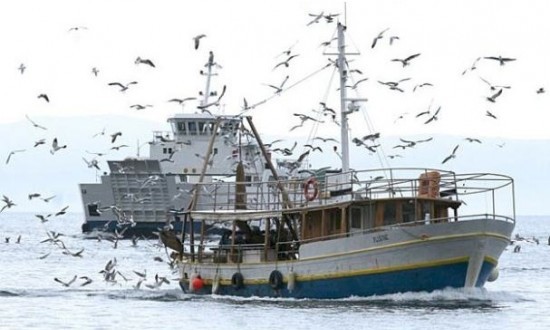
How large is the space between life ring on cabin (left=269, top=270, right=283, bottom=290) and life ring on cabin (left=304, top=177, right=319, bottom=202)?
2.51 metres

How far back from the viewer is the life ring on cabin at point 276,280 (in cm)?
4984

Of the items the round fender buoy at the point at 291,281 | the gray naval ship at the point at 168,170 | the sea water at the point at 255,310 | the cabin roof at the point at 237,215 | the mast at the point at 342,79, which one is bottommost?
the sea water at the point at 255,310

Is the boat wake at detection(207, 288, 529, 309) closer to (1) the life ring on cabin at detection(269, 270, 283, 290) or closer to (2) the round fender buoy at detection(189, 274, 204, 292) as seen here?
(1) the life ring on cabin at detection(269, 270, 283, 290)

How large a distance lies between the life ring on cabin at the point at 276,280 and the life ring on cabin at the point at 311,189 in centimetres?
251

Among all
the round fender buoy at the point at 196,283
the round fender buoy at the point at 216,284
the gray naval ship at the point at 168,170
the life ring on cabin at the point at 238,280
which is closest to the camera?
the life ring on cabin at the point at 238,280

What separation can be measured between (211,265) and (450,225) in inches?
366

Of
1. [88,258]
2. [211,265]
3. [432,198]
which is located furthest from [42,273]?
[432,198]

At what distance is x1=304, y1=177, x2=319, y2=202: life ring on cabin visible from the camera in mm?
50025

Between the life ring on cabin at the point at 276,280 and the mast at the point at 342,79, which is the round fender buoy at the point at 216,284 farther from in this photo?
the mast at the point at 342,79

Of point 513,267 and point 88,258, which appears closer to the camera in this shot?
point 513,267

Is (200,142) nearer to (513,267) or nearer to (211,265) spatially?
(513,267)

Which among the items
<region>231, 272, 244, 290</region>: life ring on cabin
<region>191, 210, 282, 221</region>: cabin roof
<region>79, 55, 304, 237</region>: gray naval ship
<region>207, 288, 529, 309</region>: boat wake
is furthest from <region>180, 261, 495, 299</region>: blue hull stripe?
<region>79, 55, 304, 237</region>: gray naval ship

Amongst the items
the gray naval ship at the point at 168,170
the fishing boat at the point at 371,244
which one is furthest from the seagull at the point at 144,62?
the gray naval ship at the point at 168,170

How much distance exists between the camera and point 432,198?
4822 centimetres
